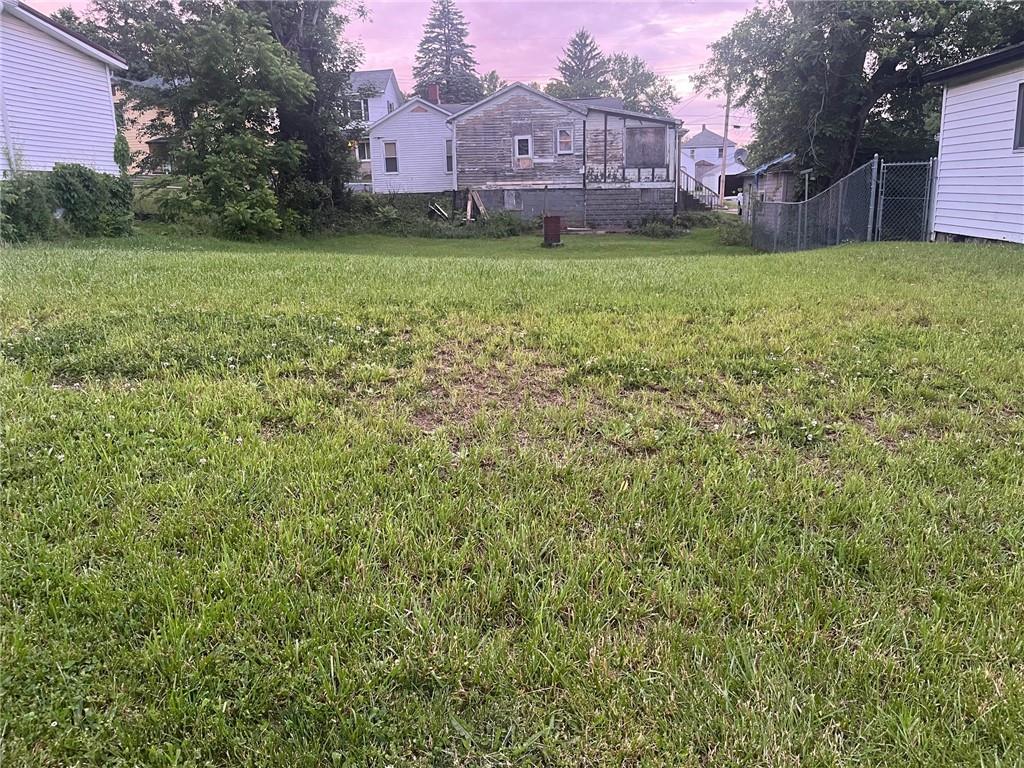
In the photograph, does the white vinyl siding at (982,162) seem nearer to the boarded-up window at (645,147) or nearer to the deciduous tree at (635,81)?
the boarded-up window at (645,147)

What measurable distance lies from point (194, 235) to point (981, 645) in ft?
61.7

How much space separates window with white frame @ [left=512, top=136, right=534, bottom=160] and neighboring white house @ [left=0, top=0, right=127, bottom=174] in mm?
15294

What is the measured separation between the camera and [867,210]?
14.6 metres

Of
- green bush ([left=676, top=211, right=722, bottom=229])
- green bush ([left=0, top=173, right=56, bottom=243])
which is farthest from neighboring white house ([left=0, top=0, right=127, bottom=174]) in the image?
green bush ([left=676, top=211, right=722, bottom=229])

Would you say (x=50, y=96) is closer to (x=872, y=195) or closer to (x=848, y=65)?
(x=872, y=195)

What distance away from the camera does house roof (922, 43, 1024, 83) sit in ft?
36.2

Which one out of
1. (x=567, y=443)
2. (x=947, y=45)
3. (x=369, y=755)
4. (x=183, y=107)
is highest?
(x=947, y=45)

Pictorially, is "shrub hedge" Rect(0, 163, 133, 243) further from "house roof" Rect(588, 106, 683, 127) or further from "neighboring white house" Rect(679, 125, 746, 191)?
"neighboring white house" Rect(679, 125, 746, 191)

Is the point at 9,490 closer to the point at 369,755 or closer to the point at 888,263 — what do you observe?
the point at 369,755

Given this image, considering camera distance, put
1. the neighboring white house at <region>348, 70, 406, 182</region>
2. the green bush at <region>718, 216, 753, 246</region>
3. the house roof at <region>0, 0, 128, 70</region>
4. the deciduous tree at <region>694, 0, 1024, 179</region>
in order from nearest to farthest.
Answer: the house roof at <region>0, 0, 128, 70</region>, the deciduous tree at <region>694, 0, 1024, 179</region>, the green bush at <region>718, 216, 753, 246</region>, the neighboring white house at <region>348, 70, 406, 182</region>

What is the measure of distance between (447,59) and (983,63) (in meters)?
59.1

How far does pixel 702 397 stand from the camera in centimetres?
378

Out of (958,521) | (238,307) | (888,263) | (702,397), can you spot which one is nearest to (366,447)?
(702,397)

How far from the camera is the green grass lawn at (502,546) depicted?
1.67 m
